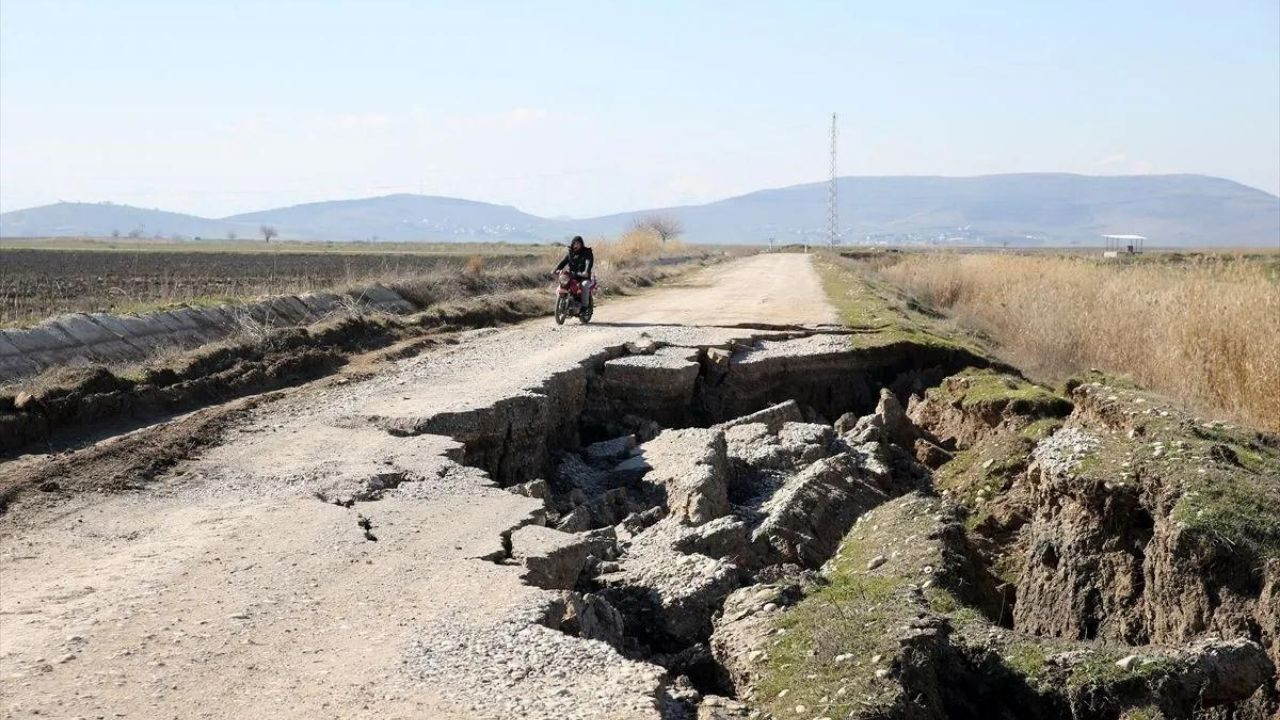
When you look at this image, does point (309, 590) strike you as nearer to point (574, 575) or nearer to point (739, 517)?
point (574, 575)

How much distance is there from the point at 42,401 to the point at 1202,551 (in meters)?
8.39

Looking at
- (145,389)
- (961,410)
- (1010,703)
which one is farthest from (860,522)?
(145,389)

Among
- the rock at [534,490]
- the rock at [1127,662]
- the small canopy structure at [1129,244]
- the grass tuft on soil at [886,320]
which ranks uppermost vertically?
the grass tuft on soil at [886,320]

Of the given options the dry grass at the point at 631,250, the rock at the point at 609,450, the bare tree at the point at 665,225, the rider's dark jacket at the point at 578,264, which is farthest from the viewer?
the bare tree at the point at 665,225

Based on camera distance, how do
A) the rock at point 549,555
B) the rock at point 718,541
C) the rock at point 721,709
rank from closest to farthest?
1. the rock at point 721,709
2. the rock at point 549,555
3. the rock at point 718,541

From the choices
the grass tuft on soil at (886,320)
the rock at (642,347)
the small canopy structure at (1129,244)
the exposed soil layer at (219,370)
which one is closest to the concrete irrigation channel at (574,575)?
the exposed soil layer at (219,370)

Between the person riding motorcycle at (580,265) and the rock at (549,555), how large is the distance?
39.1 ft

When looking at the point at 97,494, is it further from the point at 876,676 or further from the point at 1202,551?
the point at 1202,551

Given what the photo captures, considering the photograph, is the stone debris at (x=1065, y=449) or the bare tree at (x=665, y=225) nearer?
the stone debris at (x=1065, y=449)

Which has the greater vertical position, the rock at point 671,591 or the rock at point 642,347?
the rock at point 642,347

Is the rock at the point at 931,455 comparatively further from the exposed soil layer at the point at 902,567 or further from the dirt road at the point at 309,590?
the dirt road at the point at 309,590

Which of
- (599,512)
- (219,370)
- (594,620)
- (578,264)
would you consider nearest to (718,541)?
(599,512)

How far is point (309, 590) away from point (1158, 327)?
392 inches

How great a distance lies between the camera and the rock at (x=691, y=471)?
8.89m
